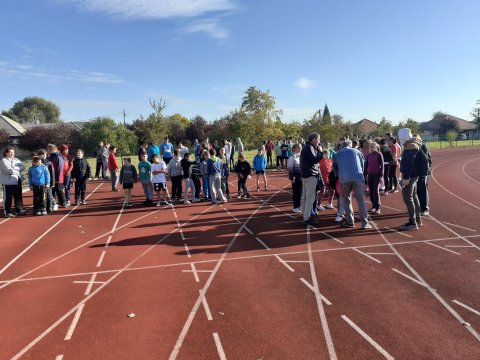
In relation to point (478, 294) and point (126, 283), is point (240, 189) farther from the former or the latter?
point (478, 294)

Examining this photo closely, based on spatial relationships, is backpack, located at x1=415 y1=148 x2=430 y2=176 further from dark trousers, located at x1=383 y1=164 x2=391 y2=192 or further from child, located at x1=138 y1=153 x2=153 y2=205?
child, located at x1=138 y1=153 x2=153 y2=205

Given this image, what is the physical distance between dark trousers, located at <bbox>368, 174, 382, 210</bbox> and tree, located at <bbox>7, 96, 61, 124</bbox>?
96253 millimetres

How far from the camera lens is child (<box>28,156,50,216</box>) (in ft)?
34.0

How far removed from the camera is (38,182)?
10422 millimetres

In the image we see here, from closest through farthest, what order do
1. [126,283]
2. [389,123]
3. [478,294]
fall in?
[478,294]
[126,283]
[389,123]

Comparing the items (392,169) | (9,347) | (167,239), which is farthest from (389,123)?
(9,347)

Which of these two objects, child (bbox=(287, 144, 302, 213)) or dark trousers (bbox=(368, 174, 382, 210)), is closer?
dark trousers (bbox=(368, 174, 382, 210))

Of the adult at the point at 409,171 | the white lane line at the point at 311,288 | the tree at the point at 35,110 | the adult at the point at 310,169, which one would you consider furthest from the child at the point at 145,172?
the tree at the point at 35,110

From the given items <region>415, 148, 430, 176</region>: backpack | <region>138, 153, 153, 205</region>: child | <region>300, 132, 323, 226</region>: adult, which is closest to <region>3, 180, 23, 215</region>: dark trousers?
<region>138, 153, 153, 205</region>: child

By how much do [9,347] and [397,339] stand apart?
404 cm

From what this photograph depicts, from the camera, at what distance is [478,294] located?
466 cm

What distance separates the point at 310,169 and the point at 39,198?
7793 millimetres

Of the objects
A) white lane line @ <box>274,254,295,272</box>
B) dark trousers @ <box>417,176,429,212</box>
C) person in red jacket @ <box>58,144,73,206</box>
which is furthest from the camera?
person in red jacket @ <box>58,144,73,206</box>

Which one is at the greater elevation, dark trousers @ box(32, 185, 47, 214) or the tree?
the tree
